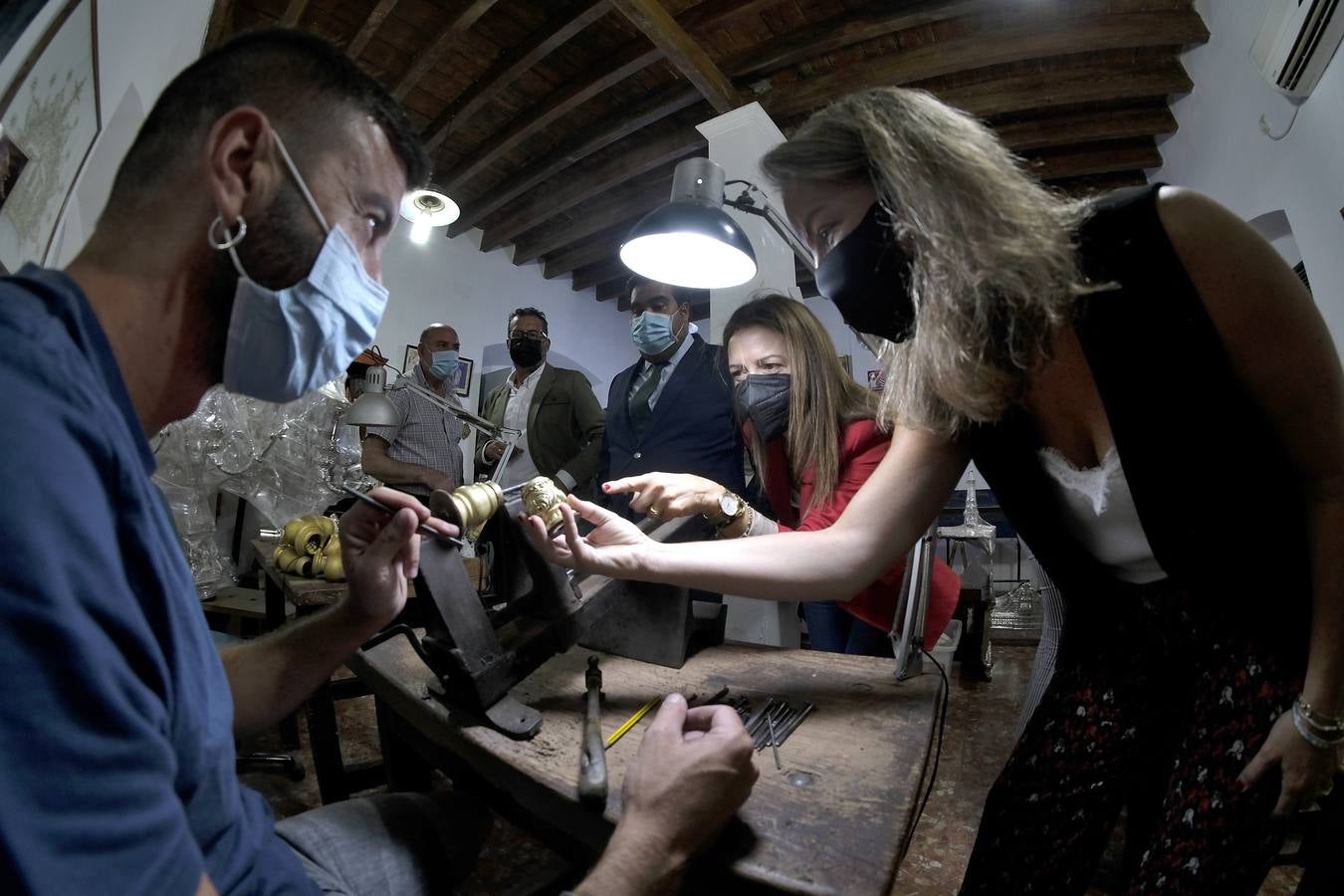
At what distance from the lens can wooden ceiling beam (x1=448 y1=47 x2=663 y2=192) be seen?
163 inches

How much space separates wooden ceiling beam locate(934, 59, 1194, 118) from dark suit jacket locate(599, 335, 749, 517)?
2839mm

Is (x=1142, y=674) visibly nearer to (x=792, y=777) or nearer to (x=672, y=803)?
(x=792, y=777)

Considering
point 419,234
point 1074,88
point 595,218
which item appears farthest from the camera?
point 419,234

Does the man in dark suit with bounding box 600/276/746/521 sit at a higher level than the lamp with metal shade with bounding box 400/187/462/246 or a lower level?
lower

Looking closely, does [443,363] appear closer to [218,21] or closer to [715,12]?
[218,21]

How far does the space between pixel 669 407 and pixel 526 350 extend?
210cm

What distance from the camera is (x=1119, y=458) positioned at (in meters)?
1.00

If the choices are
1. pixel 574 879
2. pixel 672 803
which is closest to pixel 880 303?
pixel 672 803

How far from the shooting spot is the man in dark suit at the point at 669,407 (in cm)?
286

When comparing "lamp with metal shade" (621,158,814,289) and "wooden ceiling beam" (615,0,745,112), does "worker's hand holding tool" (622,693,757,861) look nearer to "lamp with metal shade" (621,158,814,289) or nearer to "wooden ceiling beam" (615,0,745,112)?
"lamp with metal shade" (621,158,814,289)

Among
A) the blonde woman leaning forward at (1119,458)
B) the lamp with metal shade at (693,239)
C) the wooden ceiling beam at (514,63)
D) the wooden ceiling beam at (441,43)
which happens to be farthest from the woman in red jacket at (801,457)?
the wooden ceiling beam at (441,43)

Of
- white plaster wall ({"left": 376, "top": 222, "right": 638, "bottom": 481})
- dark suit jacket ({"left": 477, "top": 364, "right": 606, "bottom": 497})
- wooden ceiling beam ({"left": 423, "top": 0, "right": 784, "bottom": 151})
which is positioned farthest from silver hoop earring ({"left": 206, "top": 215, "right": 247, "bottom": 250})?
white plaster wall ({"left": 376, "top": 222, "right": 638, "bottom": 481})

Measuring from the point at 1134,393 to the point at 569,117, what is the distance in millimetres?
5190

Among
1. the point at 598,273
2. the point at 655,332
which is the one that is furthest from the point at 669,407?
the point at 598,273
